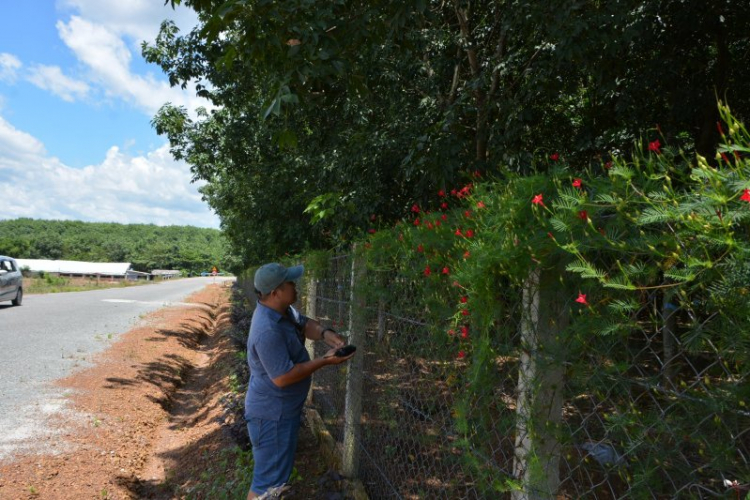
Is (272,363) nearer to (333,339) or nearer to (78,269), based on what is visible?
(333,339)

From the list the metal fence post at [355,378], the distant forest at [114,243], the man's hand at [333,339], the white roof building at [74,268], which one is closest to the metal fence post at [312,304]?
the metal fence post at [355,378]

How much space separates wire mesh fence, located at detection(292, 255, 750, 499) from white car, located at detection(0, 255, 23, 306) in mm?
19224

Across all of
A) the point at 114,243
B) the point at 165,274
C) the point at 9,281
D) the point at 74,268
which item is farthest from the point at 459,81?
the point at 114,243

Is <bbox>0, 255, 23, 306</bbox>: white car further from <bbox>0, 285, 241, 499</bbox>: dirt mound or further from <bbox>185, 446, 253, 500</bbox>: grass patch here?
<bbox>185, 446, 253, 500</bbox>: grass patch

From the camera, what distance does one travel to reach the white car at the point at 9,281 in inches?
699

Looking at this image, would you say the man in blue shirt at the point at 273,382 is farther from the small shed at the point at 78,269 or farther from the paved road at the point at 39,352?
the small shed at the point at 78,269

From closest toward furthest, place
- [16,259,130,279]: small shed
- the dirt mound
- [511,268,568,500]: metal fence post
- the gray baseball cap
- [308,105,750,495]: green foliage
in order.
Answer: [308,105,750,495]: green foliage → [511,268,568,500]: metal fence post → the gray baseball cap → the dirt mound → [16,259,130,279]: small shed

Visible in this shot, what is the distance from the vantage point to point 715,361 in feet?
3.70

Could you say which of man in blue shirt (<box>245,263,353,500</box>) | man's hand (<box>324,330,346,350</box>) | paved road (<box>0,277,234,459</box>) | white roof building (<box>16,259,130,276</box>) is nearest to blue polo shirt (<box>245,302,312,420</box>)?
man in blue shirt (<box>245,263,353,500</box>)

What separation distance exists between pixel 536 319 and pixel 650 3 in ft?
15.2

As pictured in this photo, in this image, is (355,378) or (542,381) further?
(355,378)

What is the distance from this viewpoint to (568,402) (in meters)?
1.63

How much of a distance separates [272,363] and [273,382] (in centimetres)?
13

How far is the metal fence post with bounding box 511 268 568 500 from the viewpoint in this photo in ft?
5.27
